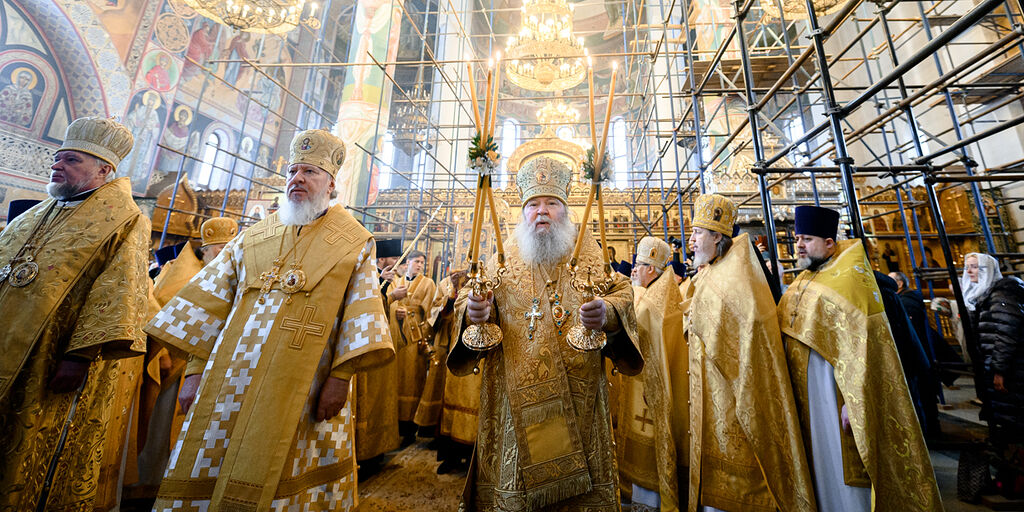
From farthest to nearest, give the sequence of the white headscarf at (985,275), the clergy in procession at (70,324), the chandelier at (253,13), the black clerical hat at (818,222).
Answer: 1. the chandelier at (253,13)
2. the white headscarf at (985,275)
3. the black clerical hat at (818,222)
4. the clergy in procession at (70,324)

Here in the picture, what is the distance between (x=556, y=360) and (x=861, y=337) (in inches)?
67.8

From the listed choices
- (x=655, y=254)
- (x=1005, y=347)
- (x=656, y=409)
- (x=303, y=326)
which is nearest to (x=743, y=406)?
(x=656, y=409)

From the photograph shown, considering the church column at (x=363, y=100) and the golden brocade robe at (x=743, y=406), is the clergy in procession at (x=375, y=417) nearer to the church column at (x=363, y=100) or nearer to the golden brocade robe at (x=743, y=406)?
the golden brocade robe at (x=743, y=406)

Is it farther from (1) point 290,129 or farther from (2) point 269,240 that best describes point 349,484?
(1) point 290,129

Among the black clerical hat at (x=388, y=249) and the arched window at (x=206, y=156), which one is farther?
the arched window at (x=206, y=156)

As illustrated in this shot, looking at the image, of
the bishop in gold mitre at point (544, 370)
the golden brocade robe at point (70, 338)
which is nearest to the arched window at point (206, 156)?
the golden brocade robe at point (70, 338)

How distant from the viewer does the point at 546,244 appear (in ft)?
6.75

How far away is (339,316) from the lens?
6.29ft

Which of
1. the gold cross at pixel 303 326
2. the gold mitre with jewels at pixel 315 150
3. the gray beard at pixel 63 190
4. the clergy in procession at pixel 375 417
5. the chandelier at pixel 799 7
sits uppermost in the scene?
the chandelier at pixel 799 7

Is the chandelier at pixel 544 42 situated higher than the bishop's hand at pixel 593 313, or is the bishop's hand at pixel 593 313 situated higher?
the chandelier at pixel 544 42

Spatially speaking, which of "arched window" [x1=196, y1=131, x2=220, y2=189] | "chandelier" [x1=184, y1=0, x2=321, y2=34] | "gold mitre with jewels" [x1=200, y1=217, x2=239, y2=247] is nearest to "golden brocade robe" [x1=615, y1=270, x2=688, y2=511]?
"gold mitre with jewels" [x1=200, y1=217, x2=239, y2=247]

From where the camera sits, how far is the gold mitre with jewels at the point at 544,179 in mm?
2064

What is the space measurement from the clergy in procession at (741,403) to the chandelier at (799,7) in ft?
22.0

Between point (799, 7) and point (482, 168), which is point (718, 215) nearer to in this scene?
point (482, 168)
